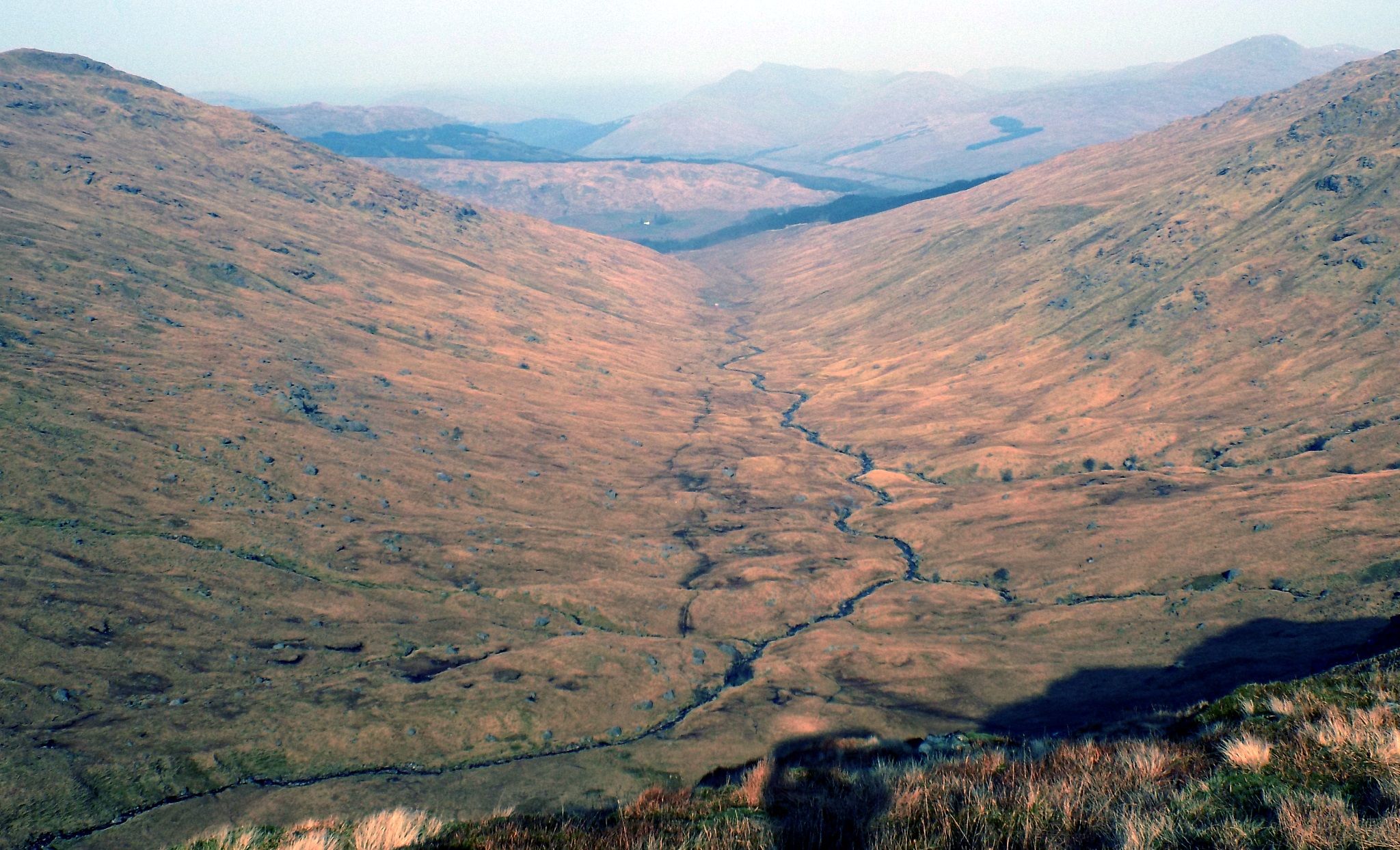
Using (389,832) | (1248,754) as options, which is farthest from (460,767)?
(1248,754)

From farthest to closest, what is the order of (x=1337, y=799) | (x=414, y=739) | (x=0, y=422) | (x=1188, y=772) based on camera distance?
1. (x=0, y=422)
2. (x=414, y=739)
3. (x=1188, y=772)
4. (x=1337, y=799)

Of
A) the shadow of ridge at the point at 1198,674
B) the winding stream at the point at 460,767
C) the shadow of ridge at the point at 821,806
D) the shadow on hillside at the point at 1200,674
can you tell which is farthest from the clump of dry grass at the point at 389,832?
the shadow of ridge at the point at 1198,674

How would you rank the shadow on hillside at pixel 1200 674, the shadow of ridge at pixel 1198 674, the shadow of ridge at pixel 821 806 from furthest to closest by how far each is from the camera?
the shadow of ridge at pixel 1198 674
the shadow on hillside at pixel 1200 674
the shadow of ridge at pixel 821 806

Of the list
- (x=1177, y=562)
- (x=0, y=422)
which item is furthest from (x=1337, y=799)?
(x=0, y=422)

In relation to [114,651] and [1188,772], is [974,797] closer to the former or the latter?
[1188,772]

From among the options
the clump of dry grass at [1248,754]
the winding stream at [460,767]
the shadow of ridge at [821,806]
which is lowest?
the winding stream at [460,767]

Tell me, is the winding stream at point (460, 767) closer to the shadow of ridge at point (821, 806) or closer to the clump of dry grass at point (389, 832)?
the clump of dry grass at point (389, 832)

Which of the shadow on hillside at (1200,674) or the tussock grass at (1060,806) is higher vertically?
the tussock grass at (1060,806)
